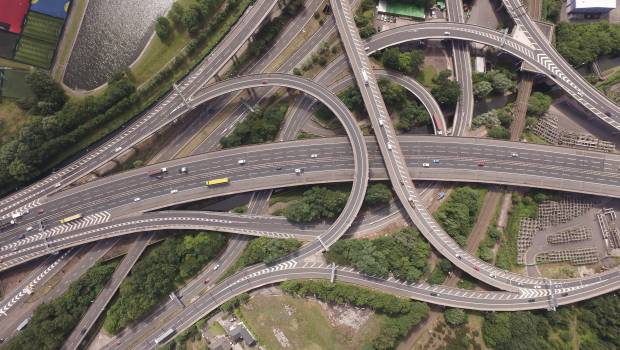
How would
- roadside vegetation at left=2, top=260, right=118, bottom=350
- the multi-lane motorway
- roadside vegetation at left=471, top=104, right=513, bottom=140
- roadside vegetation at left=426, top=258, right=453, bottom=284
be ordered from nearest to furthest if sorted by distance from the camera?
roadside vegetation at left=2, top=260, right=118, bottom=350 < roadside vegetation at left=426, top=258, right=453, bottom=284 < the multi-lane motorway < roadside vegetation at left=471, top=104, right=513, bottom=140

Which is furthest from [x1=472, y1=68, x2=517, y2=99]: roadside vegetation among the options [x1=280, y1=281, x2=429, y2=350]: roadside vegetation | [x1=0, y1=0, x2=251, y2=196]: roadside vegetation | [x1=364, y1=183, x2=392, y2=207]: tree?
[x1=0, y1=0, x2=251, y2=196]: roadside vegetation

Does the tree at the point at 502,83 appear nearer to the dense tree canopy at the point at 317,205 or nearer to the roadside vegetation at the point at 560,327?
the dense tree canopy at the point at 317,205

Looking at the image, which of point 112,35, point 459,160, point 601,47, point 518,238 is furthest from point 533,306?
point 112,35

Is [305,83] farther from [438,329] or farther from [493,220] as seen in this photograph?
[438,329]

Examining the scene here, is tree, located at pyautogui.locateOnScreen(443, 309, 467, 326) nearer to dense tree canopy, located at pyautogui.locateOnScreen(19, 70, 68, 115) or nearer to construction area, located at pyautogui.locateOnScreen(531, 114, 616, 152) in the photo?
construction area, located at pyautogui.locateOnScreen(531, 114, 616, 152)

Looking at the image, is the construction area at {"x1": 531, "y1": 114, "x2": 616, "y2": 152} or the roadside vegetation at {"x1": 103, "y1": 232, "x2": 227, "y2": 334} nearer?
the roadside vegetation at {"x1": 103, "y1": 232, "x2": 227, "y2": 334}

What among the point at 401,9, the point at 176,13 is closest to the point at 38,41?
the point at 176,13

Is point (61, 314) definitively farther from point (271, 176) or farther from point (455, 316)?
point (455, 316)
